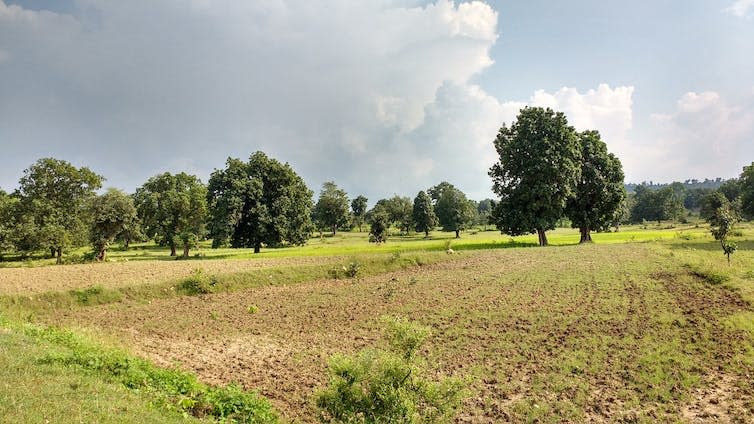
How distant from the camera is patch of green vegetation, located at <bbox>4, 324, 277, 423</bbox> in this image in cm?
1096

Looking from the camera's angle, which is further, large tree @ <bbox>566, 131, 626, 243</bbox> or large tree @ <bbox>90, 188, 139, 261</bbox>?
large tree @ <bbox>566, 131, 626, 243</bbox>

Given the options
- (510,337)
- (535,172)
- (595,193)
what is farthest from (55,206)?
(595,193)

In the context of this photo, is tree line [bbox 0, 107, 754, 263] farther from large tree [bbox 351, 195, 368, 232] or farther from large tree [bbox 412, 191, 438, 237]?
large tree [bbox 351, 195, 368, 232]

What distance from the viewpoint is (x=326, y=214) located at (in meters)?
114

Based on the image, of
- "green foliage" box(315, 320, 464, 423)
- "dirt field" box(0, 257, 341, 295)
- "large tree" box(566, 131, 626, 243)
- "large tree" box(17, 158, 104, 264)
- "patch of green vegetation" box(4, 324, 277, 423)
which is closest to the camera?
"green foliage" box(315, 320, 464, 423)

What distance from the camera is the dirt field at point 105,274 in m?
26.4

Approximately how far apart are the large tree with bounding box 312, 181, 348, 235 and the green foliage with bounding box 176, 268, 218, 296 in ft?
270

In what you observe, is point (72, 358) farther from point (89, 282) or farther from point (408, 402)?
point (89, 282)

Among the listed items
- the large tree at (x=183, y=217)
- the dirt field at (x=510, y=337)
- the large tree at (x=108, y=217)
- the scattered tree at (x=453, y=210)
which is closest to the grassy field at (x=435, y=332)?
the dirt field at (x=510, y=337)

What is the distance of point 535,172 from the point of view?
175ft

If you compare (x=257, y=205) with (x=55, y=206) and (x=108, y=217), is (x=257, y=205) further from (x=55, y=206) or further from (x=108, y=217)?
(x=55, y=206)

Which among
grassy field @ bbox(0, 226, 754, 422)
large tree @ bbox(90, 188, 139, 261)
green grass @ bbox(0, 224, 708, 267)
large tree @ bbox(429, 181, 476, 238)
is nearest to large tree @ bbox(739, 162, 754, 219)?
green grass @ bbox(0, 224, 708, 267)

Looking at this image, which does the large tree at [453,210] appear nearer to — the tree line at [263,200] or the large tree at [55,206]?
the tree line at [263,200]

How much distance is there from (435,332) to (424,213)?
3417 inches
